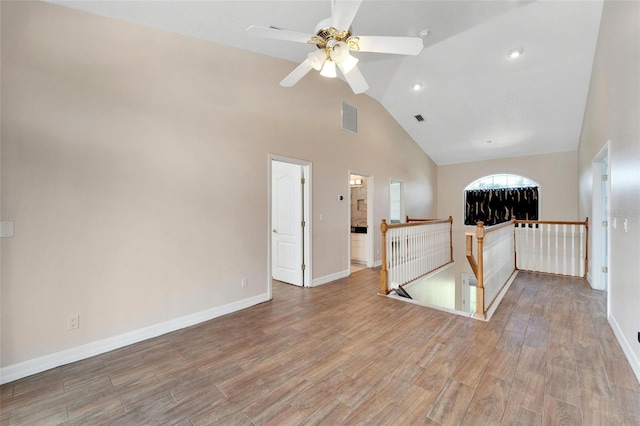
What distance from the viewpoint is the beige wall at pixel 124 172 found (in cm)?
212

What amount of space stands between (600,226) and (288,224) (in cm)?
471

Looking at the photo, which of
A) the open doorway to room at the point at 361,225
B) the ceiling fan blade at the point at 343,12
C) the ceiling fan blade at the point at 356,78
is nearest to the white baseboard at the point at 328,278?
the open doorway to room at the point at 361,225

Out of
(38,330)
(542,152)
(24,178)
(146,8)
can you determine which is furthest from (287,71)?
(542,152)

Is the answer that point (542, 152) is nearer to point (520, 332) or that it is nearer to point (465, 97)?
point (465, 97)

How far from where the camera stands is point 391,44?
2053 mm

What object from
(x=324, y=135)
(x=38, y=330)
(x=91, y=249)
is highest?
(x=324, y=135)

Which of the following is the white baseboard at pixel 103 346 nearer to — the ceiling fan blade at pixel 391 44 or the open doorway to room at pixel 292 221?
the open doorway to room at pixel 292 221

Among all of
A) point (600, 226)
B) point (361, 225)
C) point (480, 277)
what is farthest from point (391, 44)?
point (361, 225)

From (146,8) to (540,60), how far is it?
5.35 metres

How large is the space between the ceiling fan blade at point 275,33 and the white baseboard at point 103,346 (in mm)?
2843

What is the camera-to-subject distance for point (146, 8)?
97.6 inches

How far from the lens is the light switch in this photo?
2.02 metres

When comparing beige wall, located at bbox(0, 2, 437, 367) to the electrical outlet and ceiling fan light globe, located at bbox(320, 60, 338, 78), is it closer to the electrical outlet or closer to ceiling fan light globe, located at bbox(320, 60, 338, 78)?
the electrical outlet

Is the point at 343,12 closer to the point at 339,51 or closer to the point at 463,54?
the point at 339,51
